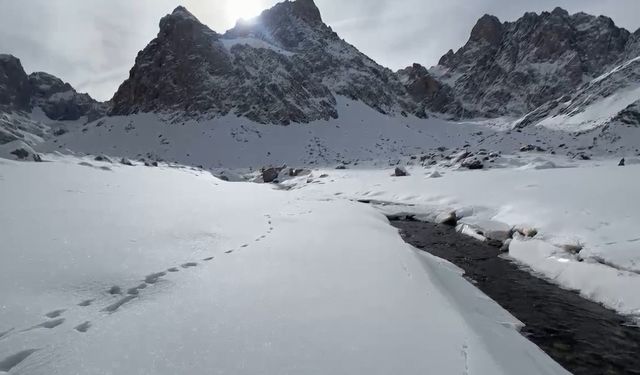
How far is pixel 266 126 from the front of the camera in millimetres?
60312

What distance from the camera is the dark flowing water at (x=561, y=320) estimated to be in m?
5.22

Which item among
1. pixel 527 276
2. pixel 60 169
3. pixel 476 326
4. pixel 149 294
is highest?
pixel 60 169

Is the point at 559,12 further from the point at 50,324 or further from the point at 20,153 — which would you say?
the point at 50,324

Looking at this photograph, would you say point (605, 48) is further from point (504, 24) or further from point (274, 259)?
point (274, 259)

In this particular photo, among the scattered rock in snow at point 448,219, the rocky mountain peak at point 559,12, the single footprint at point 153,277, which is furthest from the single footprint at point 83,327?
the rocky mountain peak at point 559,12

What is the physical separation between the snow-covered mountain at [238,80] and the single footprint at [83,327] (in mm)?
59314

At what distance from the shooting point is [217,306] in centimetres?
416

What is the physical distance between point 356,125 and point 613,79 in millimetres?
40750

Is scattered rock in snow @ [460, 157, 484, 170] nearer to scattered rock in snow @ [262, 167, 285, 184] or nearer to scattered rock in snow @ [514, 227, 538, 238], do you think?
scattered rock in snow @ [514, 227, 538, 238]

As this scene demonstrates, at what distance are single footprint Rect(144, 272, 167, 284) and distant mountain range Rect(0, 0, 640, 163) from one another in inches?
1672

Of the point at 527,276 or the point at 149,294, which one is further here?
the point at 527,276

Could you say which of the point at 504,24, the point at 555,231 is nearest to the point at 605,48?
the point at 504,24

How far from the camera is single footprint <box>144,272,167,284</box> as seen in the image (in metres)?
4.71

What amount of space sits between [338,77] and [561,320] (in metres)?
83.3
